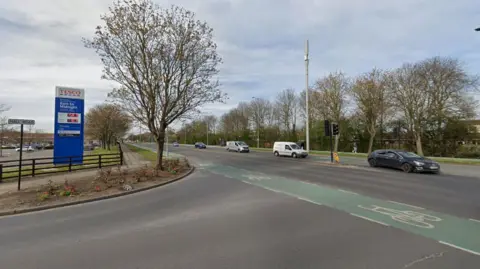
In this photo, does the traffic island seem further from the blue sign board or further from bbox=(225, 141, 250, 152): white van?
bbox=(225, 141, 250, 152): white van

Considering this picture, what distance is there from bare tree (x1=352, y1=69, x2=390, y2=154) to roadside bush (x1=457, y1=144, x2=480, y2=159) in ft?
29.1

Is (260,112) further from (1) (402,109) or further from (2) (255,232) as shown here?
(2) (255,232)

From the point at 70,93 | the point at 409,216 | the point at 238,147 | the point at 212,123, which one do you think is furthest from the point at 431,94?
the point at 212,123

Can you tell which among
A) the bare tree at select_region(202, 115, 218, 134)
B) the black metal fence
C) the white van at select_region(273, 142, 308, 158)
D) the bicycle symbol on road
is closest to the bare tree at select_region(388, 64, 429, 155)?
the white van at select_region(273, 142, 308, 158)

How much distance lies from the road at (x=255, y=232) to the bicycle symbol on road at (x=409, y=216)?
2 centimetres

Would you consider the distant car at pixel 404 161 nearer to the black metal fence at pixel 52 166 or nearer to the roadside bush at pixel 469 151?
the roadside bush at pixel 469 151

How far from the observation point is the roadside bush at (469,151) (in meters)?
30.2

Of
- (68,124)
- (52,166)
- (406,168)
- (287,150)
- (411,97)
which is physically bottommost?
(52,166)

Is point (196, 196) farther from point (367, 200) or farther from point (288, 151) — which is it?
point (288, 151)

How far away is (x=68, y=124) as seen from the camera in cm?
2016

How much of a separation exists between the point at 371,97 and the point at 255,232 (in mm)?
35058

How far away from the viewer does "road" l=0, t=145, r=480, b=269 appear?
4.54 m

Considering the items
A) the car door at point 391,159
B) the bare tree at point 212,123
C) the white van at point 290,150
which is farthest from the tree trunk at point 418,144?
the bare tree at point 212,123

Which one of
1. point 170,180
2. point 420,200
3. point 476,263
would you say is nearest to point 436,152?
point 420,200
